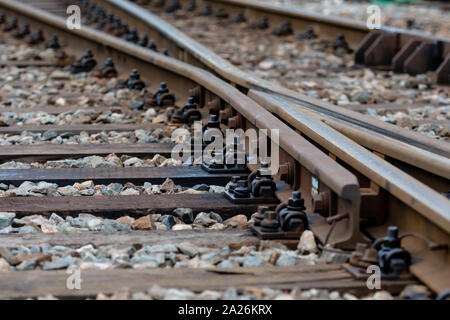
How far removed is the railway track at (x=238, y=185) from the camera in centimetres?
300

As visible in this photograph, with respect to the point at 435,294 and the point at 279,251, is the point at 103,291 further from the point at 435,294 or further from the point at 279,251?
the point at 435,294

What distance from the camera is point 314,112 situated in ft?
16.4

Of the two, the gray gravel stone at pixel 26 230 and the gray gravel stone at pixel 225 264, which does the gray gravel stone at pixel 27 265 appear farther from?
the gray gravel stone at pixel 225 264

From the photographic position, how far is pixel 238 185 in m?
4.08

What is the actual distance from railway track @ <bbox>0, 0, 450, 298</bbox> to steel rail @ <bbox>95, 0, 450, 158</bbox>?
0.16 ft

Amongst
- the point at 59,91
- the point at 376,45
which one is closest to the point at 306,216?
the point at 59,91

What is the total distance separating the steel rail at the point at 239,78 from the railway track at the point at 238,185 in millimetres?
50

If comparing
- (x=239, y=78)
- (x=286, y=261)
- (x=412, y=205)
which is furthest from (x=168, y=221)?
(x=239, y=78)

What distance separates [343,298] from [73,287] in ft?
2.83

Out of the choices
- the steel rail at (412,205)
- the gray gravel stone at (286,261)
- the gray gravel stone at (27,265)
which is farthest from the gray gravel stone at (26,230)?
the steel rail at (412,205)

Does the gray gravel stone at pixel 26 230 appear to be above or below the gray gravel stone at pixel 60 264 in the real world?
below

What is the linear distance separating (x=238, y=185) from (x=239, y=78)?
1969mm

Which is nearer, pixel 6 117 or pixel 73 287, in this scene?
pixel 73 287

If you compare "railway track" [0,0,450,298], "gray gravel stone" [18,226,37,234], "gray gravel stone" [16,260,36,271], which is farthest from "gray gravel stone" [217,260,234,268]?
"gray gravel stone" [18,226,37,234]
